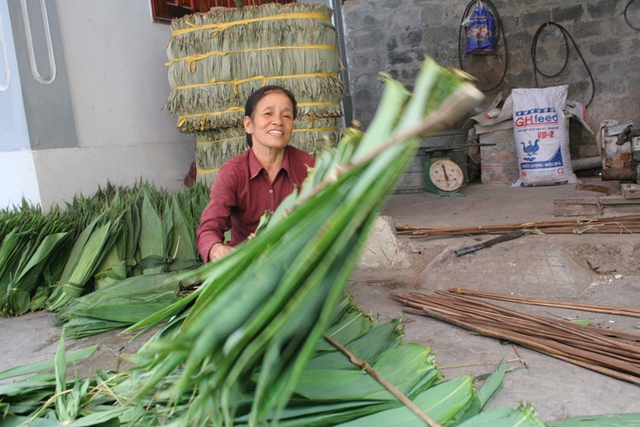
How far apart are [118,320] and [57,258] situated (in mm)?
852

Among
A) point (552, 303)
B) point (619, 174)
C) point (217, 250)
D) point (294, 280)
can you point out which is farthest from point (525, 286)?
point (294, 280)

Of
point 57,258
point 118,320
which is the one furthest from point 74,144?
point 118,320

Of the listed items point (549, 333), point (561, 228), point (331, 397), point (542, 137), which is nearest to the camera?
point (331, 397)

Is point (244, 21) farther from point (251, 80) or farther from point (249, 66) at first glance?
point (251, 80)

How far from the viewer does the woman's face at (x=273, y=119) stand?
2338 millimetres

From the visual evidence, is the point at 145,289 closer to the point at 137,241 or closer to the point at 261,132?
the point at 137,241

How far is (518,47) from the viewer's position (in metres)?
7.20

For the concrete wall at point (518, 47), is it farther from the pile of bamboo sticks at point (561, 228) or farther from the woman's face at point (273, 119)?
the woman's face at point (273, 119)

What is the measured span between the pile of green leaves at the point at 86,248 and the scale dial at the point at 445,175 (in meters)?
3.29

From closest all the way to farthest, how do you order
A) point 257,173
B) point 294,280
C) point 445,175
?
point 294,280 < point 257,173 < point 445,175

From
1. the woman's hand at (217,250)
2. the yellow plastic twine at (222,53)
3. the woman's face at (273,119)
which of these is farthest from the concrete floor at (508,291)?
the yellow plastic twine at (222,53)

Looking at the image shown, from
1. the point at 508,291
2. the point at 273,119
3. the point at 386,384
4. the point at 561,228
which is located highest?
the point at 273,119

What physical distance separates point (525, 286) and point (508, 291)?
10 centimetres

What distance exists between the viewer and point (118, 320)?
268 centimetres
